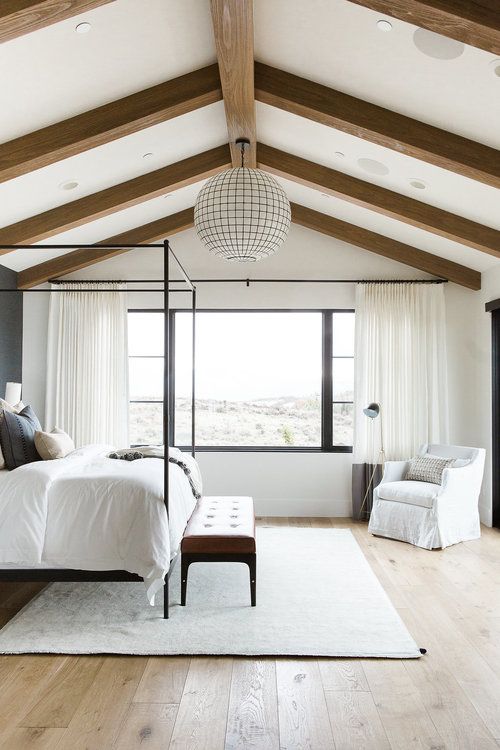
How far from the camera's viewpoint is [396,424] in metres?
6.27

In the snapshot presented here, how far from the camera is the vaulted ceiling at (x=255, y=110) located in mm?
2988

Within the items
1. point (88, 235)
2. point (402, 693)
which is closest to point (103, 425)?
point (88, 235)

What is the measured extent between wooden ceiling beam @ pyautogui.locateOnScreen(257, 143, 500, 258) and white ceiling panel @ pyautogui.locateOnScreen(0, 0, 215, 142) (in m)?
1.54

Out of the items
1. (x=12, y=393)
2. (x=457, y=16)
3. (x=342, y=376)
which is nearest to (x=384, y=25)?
(x=457, y=16)

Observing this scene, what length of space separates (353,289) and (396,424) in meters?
1.49

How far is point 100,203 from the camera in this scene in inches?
200

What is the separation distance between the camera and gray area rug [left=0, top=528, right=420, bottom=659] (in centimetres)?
313

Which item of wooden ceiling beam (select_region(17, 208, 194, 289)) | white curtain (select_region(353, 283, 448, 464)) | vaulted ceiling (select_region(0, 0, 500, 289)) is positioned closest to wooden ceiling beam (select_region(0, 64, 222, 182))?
vaulted ceiling (select_region(0, 0, 500, 289))

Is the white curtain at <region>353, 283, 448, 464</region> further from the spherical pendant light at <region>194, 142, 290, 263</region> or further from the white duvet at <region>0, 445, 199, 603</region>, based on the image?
the white duvet at <region>0, 445, 199, 603</region>

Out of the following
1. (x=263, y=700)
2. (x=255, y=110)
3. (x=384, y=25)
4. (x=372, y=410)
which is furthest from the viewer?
(x=372, y=410)

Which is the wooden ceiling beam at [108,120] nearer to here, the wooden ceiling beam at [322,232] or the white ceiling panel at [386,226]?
the white ceiling panel at [386,226]

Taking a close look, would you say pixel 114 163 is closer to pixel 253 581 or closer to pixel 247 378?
pixel 247 378

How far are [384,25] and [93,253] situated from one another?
4.11 meters

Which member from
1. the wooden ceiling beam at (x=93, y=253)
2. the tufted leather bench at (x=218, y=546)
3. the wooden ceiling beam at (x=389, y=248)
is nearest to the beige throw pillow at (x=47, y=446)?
A: the tufted leather bench at (x=218, y=546)
